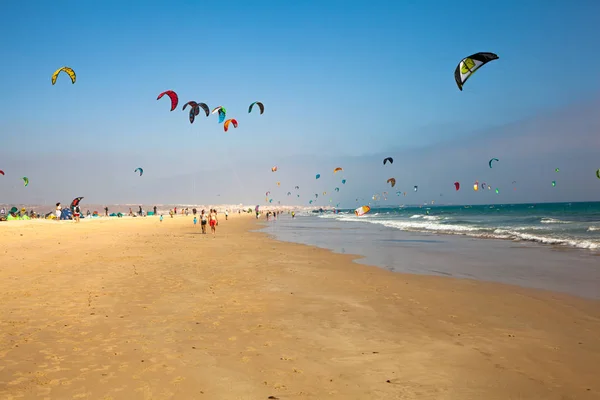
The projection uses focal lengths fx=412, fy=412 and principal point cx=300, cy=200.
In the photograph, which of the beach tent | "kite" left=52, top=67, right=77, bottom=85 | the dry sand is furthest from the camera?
the beach tent

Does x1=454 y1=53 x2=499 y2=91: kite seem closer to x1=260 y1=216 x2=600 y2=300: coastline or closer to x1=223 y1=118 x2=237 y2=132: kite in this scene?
x1=260 y1=216 x2=600 y2=300: coastline

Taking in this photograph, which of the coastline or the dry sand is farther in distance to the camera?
the coastline

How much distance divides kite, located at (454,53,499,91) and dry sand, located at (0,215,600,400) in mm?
7831

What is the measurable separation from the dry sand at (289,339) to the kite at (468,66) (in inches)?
308

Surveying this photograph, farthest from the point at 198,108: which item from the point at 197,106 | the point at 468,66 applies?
the point at 468,66

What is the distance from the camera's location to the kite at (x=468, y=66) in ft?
47.4

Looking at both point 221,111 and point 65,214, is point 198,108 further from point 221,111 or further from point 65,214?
point 65,214

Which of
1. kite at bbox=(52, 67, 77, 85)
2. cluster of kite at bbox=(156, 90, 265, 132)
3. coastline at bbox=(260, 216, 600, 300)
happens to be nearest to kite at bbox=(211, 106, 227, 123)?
cluster of kite at bbox=(156, 90, 265, 132)

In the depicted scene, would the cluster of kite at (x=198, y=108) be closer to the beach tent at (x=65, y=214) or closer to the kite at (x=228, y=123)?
the kite at (x=228, y=123)

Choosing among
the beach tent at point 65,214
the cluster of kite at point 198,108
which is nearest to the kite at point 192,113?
the cluster of kite at point 198,108

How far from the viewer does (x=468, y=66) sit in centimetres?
1508

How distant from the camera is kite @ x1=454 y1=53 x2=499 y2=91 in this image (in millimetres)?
14438

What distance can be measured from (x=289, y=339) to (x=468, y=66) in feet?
42.7

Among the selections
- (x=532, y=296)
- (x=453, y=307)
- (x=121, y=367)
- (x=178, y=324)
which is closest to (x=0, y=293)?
(x=178, y=324)
